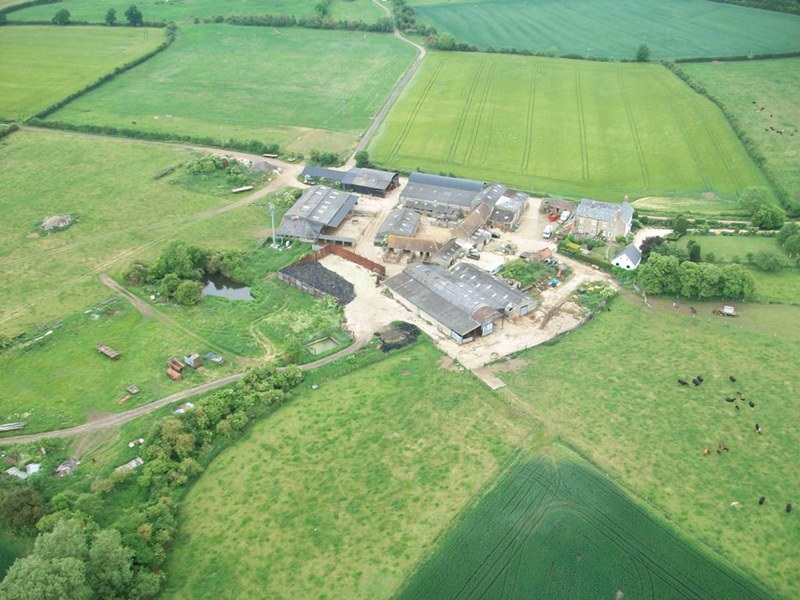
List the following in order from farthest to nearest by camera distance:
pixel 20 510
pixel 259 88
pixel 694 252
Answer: pixel 259 88
pixel 694 252
pixel 20 510

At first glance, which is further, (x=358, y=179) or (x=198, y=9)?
(x=198, y=9)

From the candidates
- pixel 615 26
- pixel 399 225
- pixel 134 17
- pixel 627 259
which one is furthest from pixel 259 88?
pixel 615 26

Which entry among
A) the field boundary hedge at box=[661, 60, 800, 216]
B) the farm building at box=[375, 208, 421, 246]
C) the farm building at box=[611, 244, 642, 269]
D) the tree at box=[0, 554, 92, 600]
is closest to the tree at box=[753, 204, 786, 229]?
the field boundary hedge at box=[661, 60, 800, 216]

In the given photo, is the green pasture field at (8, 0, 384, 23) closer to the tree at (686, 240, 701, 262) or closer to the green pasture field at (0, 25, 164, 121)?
the green pasture field at (0, 25, 164, 121)

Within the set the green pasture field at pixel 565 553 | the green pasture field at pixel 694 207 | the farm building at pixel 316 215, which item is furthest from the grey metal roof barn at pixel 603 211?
the green pasture field at pixel 565 553

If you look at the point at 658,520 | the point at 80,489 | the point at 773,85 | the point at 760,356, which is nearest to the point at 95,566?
the point at 80,489

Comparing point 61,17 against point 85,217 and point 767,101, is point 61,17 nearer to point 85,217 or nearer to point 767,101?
point 85,217
